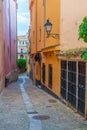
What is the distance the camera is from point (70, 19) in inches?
674

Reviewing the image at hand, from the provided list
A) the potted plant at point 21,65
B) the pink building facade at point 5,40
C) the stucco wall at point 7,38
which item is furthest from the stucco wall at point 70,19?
the potted plant at point 21,65

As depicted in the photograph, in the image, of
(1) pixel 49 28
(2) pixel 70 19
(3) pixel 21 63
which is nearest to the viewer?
(2) pixel 70 19

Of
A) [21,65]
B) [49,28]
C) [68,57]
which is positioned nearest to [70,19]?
[49,28]

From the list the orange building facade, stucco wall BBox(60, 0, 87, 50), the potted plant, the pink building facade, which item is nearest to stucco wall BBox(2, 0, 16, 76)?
the pink building facade

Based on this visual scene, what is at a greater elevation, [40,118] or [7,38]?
[7,38]

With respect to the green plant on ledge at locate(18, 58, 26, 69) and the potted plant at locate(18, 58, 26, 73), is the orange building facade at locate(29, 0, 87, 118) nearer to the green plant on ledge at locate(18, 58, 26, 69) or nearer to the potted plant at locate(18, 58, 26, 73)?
the green plant on ledge at locate(18, 58, 26, 69)

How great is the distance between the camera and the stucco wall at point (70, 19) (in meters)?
16.4

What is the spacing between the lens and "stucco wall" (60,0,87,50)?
16438 millimetres

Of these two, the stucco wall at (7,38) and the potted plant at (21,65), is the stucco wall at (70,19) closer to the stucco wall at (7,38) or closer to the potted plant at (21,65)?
the stucco wall at (7,38)

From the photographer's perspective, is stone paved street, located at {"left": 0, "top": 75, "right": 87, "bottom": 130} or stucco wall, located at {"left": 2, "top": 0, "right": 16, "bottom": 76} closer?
stone paved street, located at {"left": 0, "top": 75, "right": 87, "bottom": 130}

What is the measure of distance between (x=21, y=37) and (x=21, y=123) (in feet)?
282

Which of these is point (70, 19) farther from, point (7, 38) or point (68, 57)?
point (7, 38)

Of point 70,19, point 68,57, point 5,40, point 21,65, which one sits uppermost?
point 70,19

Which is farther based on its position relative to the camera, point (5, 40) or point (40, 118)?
point (5, 40)
